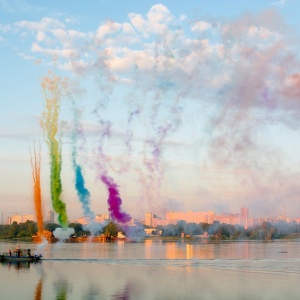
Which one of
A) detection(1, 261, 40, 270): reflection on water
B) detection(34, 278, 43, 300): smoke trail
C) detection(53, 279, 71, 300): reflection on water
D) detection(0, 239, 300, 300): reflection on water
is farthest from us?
detection(1, 261, 40, 270): reflection on water

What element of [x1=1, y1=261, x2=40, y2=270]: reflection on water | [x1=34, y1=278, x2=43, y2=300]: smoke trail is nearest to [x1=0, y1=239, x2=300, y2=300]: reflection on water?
[x1=34, y1=278, x2=43, y2=300]: smoke trail

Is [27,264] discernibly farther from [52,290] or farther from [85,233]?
[85,233]

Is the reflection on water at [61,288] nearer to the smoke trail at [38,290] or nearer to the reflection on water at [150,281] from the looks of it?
the reflection on water at [150,281]

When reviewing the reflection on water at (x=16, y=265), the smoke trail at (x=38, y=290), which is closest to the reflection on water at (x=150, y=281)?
the smoke trail at (x=38, y=290)

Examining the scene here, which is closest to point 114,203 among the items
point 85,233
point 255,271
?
point 255,271

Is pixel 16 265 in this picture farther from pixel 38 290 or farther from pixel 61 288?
pixel 38 290

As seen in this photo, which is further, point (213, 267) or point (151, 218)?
point (151, 218)

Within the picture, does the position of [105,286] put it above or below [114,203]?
below

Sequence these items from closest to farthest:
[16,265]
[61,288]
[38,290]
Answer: [38,290] → [61,288] → [16,265]

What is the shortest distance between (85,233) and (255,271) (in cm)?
12807

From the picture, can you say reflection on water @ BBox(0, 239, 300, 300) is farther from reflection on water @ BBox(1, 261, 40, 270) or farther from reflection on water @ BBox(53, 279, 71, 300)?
reflection on water @ BBox(1, 261, 40, 270)

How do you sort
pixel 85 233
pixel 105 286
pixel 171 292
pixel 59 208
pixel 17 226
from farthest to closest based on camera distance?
pixel 17 226 < pixel 85 233 < pixel 59 208 < pixel 105 286 < pixel 171 292

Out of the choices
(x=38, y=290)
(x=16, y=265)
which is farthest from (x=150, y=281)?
(x=16, y=265)

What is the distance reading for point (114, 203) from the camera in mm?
74375
